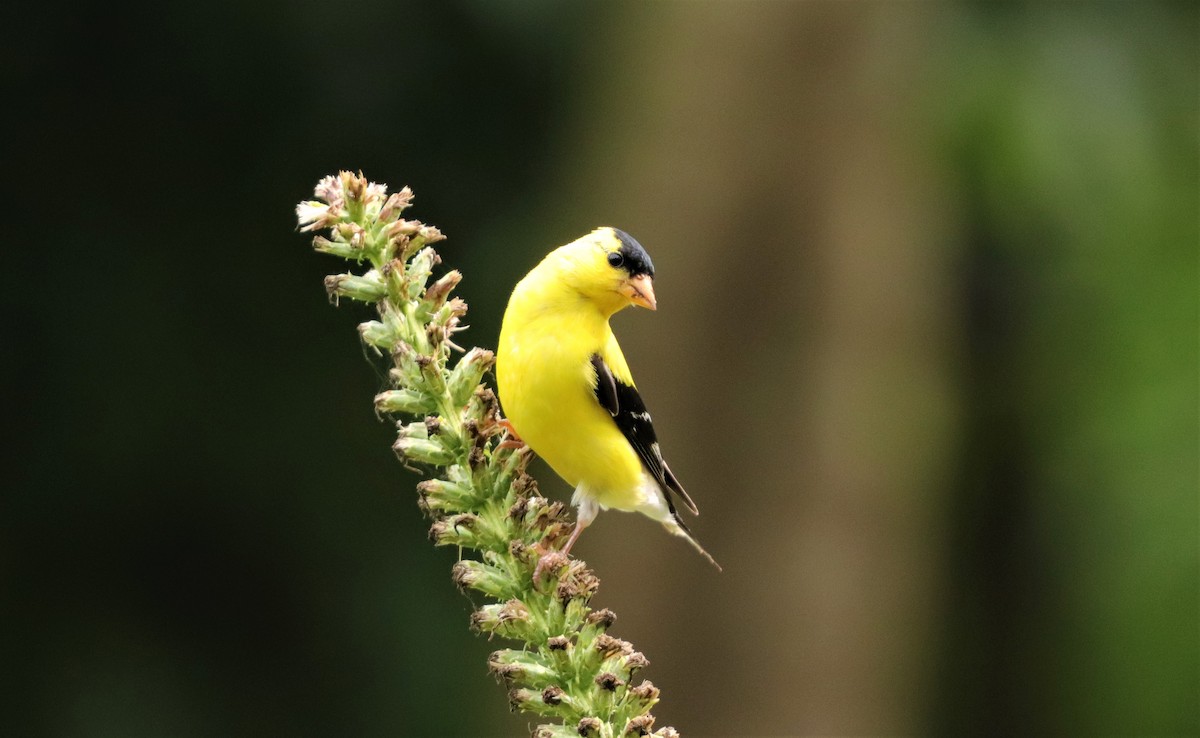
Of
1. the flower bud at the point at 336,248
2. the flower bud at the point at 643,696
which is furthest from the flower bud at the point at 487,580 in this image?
the flower bud at the point at 336,248

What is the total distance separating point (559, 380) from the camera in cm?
324

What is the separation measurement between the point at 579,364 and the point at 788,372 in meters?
3.32

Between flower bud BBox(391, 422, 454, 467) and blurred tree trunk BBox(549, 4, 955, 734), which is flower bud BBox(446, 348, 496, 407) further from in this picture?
blurred tree trunk BBox(549, 4, 955, 734)

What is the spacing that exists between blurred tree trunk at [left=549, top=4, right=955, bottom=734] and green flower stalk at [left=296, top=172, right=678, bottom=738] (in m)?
4.25

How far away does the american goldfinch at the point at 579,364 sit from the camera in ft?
10.5

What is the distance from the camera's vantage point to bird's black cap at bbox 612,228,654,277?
128 inches

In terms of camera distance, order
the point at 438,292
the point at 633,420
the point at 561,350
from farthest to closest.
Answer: the point at 633,420, the point at 561,350, the point at 438,292

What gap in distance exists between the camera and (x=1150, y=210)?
7.73 metres

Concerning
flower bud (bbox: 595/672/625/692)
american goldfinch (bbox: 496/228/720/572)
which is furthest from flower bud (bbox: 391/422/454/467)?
american goldfinch (bbox: 496/228/720/572)

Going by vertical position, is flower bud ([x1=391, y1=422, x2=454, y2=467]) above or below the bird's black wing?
below

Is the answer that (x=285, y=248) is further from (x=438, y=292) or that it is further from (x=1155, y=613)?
(x=438, y=292)

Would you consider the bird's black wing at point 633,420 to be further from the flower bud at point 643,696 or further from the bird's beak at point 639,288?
the flower bud at point 643,696

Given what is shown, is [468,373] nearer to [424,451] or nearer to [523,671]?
[424,451]

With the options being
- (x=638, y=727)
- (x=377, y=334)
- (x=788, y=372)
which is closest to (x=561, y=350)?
(x=377, y=334)
